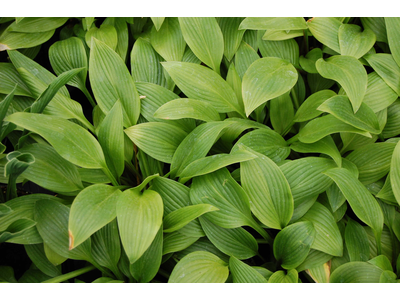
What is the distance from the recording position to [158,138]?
1.03 m

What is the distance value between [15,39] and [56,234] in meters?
0.78

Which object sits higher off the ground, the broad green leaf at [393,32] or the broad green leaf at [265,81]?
the broad green leaf at [393,32]

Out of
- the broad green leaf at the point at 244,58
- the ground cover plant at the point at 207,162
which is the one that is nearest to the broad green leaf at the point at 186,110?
the ground cover plant at the point at 207,162

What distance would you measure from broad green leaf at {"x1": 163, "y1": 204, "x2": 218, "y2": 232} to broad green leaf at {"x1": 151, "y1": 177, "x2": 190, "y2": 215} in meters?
0.04

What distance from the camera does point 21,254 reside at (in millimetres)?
1115

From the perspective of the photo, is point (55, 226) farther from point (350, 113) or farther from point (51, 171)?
point (350, 113)

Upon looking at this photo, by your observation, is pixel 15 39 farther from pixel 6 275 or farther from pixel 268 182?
pixel 268 182

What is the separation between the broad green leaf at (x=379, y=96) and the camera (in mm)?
1084

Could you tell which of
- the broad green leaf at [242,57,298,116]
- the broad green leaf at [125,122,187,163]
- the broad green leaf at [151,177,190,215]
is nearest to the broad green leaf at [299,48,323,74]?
the broad green leaf at [242,57,298,116]

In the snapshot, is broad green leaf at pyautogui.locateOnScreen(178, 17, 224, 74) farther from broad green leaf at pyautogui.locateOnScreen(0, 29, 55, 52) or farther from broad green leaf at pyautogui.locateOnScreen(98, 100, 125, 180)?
broad green leaf at pyautogui.locateOnScreen(0, 29, 55, 52)

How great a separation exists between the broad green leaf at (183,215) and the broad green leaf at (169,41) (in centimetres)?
56

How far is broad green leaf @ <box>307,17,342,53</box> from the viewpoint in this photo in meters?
1.17

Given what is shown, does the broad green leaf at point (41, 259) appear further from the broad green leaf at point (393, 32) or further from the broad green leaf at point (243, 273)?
the broad green leaf at point (393, 32)

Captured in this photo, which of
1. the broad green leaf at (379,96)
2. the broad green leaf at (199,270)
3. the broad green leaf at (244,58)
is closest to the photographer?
the broad green leaf at (199,270)
